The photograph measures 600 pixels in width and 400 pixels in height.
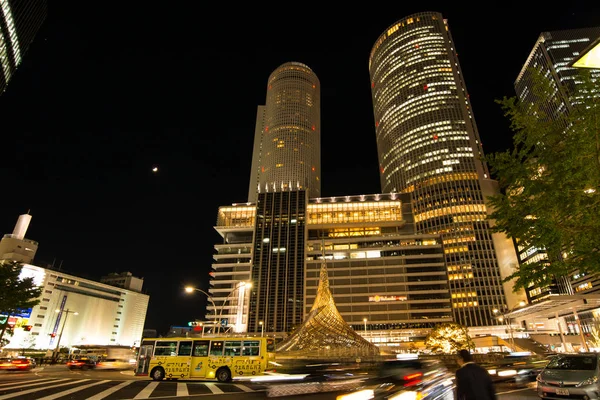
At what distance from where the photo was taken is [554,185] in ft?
40.4

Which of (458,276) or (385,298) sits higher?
(458,276)

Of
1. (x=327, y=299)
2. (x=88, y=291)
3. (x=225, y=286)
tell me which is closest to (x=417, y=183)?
(x=225, y=286)

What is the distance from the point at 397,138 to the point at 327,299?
388 feet

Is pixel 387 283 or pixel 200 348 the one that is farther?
pixel 387 283

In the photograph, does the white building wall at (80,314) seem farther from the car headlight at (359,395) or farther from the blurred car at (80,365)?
the car headlight at (359,395)

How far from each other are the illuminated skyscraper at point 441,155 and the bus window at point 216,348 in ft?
288

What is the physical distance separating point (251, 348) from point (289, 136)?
146 metres

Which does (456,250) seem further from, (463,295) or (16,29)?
(16,29)

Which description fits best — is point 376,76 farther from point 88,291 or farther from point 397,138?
point 88,291

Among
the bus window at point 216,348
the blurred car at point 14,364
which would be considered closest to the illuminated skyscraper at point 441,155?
the bus window at point 216,348

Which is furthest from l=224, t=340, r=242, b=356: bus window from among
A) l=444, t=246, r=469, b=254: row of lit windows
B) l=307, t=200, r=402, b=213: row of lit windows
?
l=307, t=200, r=402, b=213: row of lit windows

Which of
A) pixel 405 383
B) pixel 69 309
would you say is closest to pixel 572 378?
pixel 405 383

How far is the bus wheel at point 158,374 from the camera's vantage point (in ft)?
68.6

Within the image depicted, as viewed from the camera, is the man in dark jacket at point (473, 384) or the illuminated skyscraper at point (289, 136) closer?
the man in dark jacket at point (473, 384)
